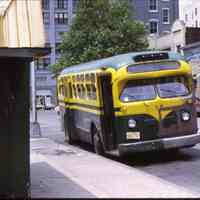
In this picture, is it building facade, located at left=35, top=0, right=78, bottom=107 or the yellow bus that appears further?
building facade, located at left=35, top=0, right=78, bottom=107

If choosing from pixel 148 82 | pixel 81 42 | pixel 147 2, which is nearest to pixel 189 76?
pixel 148 82

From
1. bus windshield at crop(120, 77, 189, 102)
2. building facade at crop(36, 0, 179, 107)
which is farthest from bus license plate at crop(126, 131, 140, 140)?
building facade at crop(36, 0, 179, 107)

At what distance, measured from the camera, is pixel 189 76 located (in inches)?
615

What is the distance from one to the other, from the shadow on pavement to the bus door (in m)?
2.51

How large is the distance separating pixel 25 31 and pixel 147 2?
81.2 metres

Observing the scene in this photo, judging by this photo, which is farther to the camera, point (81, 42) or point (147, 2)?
point (147, 2)

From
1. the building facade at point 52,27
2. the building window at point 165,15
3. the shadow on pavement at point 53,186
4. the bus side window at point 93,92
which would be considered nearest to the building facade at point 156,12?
the building window at point 165,15

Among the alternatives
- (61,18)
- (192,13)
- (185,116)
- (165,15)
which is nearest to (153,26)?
(165,15)

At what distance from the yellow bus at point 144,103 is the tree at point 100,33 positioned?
27984 mm

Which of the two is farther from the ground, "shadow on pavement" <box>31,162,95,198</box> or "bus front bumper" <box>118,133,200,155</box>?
"bus front bumper" <box>118,133,200,155</box>

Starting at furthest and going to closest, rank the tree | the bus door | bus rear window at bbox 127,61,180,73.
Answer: the tree, the bus door, bus rear window at bbox 127,61,180,73

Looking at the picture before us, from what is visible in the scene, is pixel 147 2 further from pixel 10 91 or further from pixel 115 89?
pixel 10 91

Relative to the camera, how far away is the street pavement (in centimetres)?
1006

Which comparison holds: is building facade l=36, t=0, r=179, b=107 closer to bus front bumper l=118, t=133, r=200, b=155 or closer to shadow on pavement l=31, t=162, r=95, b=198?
bus front bumper l=118, t=133, r=200, b=155
